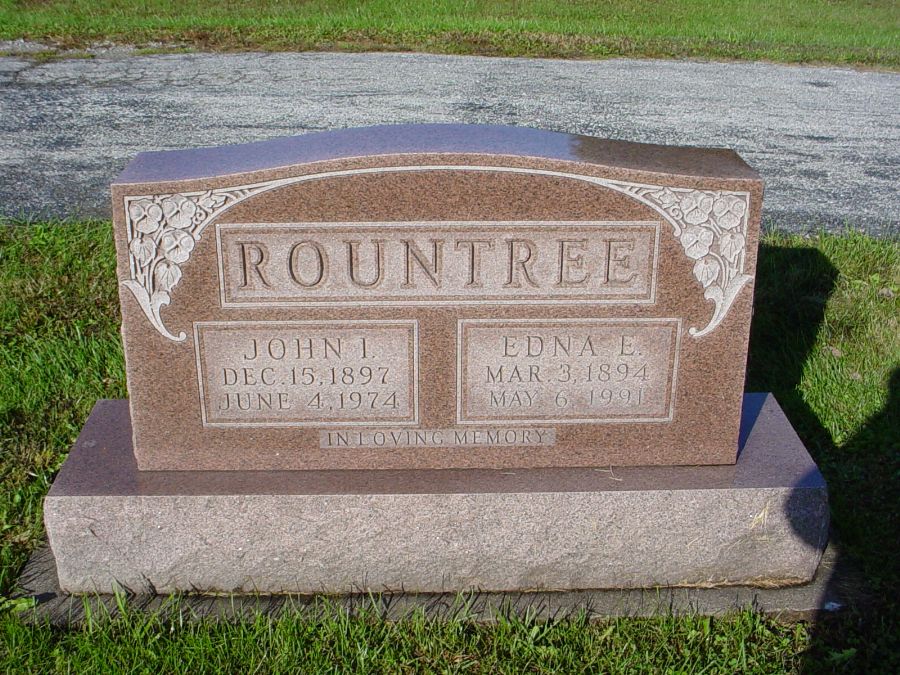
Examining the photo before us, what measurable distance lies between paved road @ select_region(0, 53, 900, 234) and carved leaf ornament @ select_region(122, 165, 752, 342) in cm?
322

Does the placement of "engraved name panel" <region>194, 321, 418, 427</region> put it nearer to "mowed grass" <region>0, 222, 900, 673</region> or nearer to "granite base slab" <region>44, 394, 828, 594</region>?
"granite base slab" <region>44, 394, 828, 594</region>

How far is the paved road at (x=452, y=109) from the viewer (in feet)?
20.9

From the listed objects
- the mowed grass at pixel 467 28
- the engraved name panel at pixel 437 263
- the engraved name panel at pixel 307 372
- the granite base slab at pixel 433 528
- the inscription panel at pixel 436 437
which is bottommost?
the granite base slab at pixel 433 528

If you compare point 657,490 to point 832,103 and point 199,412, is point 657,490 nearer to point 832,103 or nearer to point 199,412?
point 199,412

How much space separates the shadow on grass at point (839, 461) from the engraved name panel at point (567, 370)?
76cm

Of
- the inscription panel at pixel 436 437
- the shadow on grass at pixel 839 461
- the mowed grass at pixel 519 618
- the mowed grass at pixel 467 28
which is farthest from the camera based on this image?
the mowed grass at pixel 467 28

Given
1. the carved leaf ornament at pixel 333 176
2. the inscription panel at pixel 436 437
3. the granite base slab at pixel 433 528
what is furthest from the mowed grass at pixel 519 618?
the carved leaf ornament at pixel 333 176

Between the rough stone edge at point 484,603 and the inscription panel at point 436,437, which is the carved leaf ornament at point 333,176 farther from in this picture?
the rough stone edge at point 484,603

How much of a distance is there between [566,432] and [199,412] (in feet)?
3.51

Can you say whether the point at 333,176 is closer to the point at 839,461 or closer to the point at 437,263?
the point at 437,263

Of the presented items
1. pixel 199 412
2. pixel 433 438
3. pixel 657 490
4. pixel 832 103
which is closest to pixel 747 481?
pixel 657 490

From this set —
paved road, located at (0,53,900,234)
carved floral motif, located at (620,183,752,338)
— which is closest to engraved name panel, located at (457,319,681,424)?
carved floral motif, located at (620,183,752,338)

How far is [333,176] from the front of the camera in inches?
102

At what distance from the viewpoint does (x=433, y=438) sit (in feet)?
9.50
